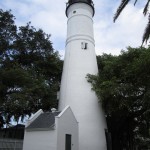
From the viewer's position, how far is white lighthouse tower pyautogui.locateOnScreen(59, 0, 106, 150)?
24484 millimetres

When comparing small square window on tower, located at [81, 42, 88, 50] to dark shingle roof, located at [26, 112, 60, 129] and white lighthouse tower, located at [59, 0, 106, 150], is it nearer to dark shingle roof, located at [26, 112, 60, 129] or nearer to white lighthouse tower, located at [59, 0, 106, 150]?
white lighthouse tower, located at [59, 0, 106, 150]

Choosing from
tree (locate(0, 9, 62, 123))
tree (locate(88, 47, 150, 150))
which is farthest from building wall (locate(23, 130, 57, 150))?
tree (locate(88, 47, 150, 150))

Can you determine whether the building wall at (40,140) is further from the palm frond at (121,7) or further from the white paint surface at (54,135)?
the palm frond at (121,7)

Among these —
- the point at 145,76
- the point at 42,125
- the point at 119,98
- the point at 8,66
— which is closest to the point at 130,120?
the point at 119,98

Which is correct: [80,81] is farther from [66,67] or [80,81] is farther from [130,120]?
[130,120]

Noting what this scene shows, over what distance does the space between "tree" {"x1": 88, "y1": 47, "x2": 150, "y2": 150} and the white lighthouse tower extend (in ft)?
3.84

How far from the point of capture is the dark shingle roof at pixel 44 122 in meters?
20.6

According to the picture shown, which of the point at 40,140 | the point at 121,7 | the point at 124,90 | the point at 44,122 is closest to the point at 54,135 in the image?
the point at 40,140

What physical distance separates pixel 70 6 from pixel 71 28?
330cm

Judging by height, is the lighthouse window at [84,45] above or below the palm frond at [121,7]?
above

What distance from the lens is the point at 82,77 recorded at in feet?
87.6

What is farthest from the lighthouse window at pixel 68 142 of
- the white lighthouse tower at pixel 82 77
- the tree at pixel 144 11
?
the tree at pixel 144 11

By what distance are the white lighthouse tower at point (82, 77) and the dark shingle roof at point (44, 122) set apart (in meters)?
3.50

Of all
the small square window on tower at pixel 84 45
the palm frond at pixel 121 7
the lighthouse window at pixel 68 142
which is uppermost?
the small square window on tower at pixel 84 45
